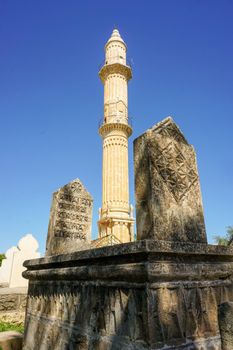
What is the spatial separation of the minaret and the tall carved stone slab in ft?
48.6

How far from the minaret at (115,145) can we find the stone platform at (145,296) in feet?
48.4

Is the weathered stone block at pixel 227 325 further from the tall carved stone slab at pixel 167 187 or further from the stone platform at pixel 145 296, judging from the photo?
the tall carved stone slab at pixel 167 187

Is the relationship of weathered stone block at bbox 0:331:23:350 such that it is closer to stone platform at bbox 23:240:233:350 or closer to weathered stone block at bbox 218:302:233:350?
stone platform at bbox 23:240:233:350

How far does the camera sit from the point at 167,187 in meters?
2.23

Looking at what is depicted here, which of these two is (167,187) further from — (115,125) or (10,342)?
(115,125)

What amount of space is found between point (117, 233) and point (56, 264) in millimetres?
15659

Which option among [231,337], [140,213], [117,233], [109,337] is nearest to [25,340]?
[109,337]

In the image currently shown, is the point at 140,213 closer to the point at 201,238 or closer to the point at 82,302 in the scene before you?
the point at 201,238

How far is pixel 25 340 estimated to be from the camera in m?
3.03

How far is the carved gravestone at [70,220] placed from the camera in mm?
3902

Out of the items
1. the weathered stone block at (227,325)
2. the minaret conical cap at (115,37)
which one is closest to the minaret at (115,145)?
the minaret conical cap at (115,37)

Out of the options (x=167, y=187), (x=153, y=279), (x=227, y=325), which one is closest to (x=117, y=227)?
(x=167, y=187)

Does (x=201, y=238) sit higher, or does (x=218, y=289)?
(x=201, y=238)

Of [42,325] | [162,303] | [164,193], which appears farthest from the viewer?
[42,325]
